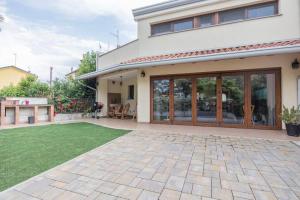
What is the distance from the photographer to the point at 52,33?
15.0m

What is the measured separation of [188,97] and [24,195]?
7.22m

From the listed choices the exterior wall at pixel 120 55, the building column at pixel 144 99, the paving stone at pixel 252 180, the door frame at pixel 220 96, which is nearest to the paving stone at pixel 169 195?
the paving stone at pixel 252 180

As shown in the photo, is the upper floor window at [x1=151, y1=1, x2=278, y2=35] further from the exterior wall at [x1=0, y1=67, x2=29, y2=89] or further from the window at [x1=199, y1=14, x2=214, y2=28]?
the exterior wall at [x1=0, y1=67, x2=29, y2=89]

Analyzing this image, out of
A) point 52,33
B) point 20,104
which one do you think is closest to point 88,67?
point 52,33

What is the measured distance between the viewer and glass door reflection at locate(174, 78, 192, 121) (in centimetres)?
852

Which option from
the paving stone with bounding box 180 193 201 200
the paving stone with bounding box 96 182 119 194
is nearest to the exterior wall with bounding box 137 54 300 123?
the paving stone with bounding box 180 193 201 200

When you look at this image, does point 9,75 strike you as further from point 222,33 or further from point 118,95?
point 222,33

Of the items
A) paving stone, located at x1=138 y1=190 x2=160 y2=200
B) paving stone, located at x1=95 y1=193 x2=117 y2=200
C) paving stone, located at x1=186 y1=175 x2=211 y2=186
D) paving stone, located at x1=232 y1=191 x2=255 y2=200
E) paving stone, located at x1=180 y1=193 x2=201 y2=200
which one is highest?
paving stone, located at x1=186 y1=175 x2=211 y2=186

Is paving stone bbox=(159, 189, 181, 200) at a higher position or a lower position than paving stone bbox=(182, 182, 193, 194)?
lower

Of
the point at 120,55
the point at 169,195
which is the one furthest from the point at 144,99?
the point at 169,195

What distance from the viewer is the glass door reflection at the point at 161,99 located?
905 cm

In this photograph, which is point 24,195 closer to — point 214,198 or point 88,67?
point 214,198

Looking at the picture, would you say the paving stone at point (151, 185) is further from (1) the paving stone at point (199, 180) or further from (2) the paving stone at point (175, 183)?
(1) the paving stone at point (199, 180)

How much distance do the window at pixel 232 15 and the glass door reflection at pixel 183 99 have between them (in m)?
3.16
